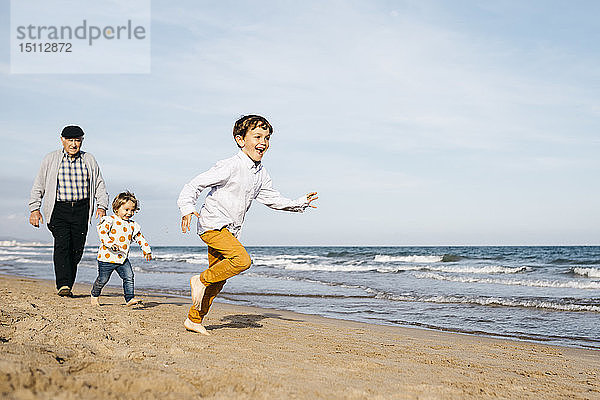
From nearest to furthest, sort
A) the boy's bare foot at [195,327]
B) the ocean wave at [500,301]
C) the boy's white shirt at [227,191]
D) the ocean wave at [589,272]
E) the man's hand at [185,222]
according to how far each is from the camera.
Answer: the man's hand at [185,222] < the boy's white shirt at [227,191] < the boy's bare foot at [195,327] < the ocean wave at [500,301] < the ocean wave at [589,272]

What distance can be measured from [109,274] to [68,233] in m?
0.74

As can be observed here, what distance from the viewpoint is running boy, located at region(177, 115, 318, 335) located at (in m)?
→ 4.11

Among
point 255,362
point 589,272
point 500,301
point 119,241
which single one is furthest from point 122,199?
point 589,272

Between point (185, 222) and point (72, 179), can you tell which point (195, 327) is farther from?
point (72, 179)

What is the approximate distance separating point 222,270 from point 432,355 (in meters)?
1.72

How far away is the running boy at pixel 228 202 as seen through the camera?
13.5ft

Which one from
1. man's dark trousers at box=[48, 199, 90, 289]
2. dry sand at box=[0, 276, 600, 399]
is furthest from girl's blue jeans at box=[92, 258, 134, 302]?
dry sand at box=[0, 276, 600, 399]

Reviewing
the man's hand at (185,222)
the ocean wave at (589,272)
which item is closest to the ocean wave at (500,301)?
the man's hand at (185,222)

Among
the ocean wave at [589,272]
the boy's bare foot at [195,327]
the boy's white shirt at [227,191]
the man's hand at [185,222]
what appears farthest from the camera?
the ocean wave at [589,272]

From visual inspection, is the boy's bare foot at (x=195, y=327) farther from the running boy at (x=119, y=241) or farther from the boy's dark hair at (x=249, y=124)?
the running boy at (x=119, y=241)

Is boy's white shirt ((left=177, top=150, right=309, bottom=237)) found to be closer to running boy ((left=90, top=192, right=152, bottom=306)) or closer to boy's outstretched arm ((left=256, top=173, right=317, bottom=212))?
boy's outstretched arm ((left=256, top=173, right=317, bottom=212))

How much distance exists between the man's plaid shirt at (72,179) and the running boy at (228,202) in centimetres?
262

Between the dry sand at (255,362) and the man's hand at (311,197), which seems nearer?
the dry sand at (255,362)

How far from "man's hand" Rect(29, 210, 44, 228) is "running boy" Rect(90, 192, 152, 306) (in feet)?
2.04
